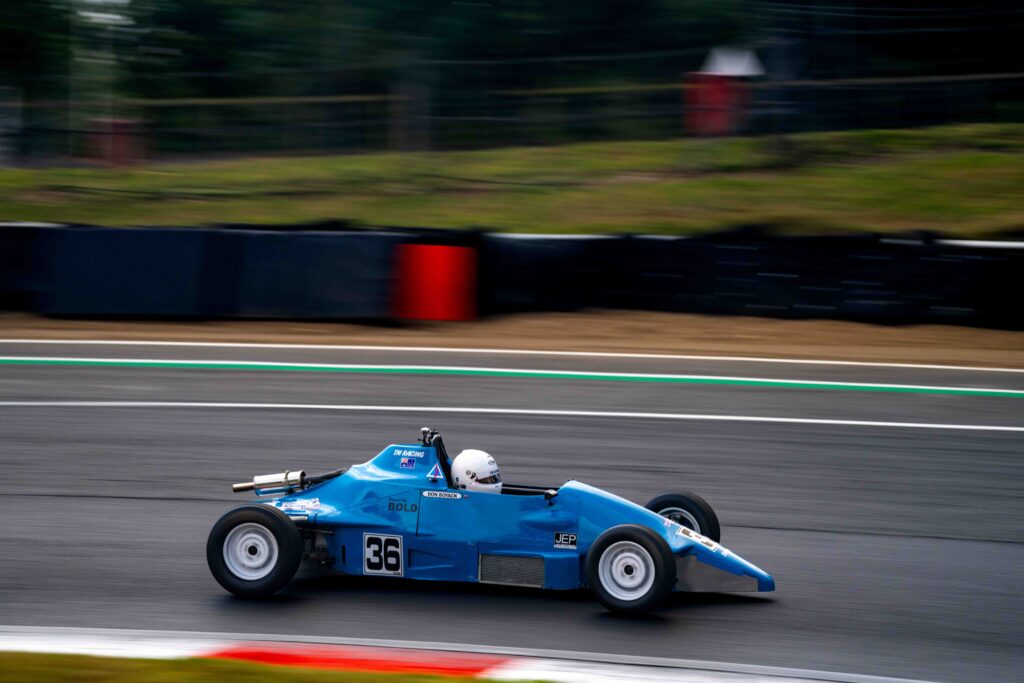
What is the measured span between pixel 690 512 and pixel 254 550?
7.72 ft

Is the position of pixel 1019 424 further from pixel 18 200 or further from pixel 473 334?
pixel 18 200

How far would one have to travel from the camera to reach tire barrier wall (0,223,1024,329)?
46.4 ft

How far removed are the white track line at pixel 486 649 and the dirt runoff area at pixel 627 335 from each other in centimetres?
838

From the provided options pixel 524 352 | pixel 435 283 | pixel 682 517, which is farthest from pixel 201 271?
pixel 682 517

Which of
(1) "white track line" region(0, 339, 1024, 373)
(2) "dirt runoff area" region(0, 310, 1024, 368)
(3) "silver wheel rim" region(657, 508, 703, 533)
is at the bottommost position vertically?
(3) "silver wheel rim" region(657, 508, 703, 533)

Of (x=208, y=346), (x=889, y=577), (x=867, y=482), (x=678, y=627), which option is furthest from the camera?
(x=208, y=346)

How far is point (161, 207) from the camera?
836 inches

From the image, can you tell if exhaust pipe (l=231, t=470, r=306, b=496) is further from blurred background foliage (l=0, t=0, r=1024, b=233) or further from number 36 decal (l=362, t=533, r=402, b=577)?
blurred background foliage (l=0, t=0, r=1024, b=233)

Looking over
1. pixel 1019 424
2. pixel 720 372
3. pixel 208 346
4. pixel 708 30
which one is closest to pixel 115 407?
pixel 208 346

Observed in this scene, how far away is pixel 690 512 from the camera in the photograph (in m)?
6.59

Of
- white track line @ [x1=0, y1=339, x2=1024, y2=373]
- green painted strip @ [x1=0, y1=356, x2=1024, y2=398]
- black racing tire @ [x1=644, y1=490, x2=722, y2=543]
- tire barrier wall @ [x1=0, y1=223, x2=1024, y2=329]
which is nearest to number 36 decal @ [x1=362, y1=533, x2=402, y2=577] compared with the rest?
black racing tire @ [x1=644, y1=490, x2=722, y2=543]

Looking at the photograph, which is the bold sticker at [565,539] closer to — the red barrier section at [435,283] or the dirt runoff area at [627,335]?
the dirt runoff area at [627,335]

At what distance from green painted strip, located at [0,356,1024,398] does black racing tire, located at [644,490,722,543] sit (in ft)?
18.7

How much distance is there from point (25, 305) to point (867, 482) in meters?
11.0
